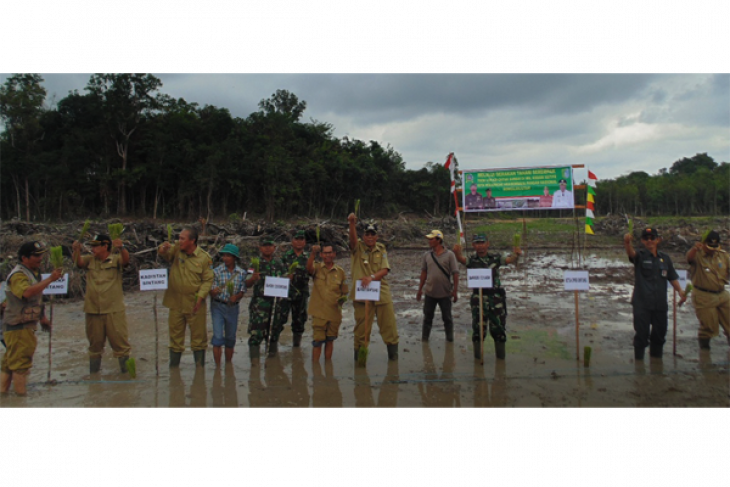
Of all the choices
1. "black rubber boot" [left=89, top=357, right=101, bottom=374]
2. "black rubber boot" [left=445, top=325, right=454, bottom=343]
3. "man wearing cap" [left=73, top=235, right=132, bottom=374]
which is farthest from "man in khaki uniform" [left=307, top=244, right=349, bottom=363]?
"black rubber boot" [left=89, top=357, right=101, bottom=374]

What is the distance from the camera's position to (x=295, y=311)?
6207 mm

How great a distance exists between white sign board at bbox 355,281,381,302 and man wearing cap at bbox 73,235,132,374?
2.77 metres

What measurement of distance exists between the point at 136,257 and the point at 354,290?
31.5 ft

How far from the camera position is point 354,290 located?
17.7ft

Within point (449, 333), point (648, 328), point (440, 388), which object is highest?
point (648, 328)

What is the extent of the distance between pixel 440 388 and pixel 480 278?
4.77 ft

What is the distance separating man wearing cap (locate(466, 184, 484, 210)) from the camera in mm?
8023

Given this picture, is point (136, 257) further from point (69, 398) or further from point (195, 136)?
point (195, 136)

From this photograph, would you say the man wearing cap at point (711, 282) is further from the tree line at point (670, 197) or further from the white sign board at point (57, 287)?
the tree line at point (670, 197)

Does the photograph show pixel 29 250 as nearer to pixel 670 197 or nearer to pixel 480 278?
pixel 480 278

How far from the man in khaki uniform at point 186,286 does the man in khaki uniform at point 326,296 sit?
4.18ft

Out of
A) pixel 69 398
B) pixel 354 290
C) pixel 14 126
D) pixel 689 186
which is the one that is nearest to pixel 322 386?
pixel 354 290

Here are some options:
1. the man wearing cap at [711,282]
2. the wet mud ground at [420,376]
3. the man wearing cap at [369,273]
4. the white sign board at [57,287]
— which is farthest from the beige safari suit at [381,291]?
the man wearing cap at [711,282]

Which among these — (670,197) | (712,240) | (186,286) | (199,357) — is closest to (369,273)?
(186,286)
